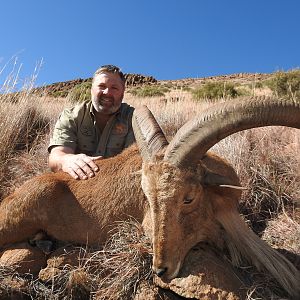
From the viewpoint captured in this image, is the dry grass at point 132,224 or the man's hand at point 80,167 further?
the man's hand at point 80,167

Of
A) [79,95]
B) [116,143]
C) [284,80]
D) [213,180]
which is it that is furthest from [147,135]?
[284,80]

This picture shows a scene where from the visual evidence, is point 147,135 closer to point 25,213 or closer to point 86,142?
point 25,213

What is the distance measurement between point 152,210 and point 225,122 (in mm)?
950

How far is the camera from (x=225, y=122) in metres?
3.43

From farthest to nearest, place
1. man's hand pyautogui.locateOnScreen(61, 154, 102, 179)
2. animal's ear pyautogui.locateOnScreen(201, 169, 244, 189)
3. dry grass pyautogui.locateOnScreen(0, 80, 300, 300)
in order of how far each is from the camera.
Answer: man's hand pyautogui.locateOnScreen(61, 154, 102, 179), dry grass pyautogui.locateOnScreen(0, 80, 300, 300), animal's ear pyautogui.locateOnScreen(201, 169, 244, 189)

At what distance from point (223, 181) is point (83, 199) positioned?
5.26ft

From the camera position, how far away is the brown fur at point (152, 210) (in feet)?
11.5

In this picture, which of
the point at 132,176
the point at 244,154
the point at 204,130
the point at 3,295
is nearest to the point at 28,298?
the point at 3,295

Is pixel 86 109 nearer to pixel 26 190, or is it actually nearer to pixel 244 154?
pixel 26 190

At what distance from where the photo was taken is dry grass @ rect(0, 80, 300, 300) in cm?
405

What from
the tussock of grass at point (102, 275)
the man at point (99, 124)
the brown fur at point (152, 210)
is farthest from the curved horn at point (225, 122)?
the man at point (99, 124)

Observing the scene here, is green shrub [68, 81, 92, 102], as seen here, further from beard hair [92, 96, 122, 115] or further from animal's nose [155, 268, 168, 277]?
animal's nose [155, 268, 168, 277]

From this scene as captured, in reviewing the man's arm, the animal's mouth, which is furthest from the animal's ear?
the man's arm

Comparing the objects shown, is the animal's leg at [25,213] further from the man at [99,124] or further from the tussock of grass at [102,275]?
the man at [99,124]
